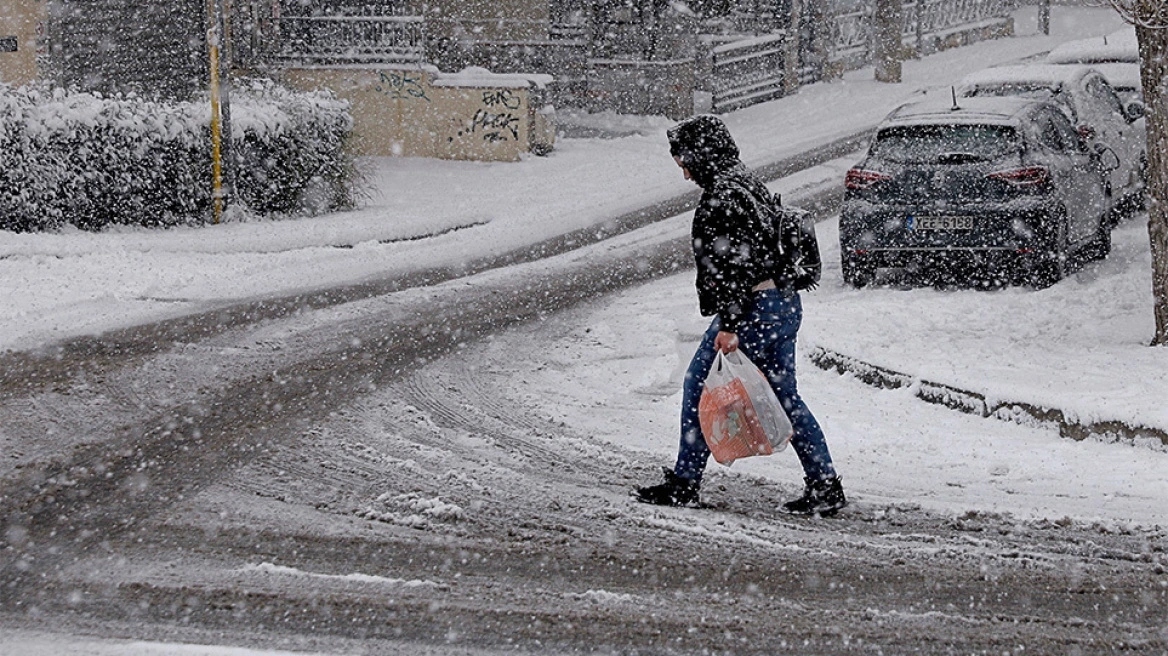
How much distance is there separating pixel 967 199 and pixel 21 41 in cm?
1295

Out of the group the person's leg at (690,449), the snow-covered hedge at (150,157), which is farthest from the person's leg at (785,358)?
the snow-covered hedge at (150,157)

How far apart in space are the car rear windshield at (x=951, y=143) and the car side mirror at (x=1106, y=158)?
1.77 metres

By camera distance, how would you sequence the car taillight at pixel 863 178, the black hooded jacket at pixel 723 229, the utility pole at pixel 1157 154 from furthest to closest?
the car taillight at pixel 863 178 < the utility pole at pixel 1157 154 < the black hooded jacket at pixel 723 229

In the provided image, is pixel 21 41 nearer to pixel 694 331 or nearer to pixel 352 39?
pixel 352 39

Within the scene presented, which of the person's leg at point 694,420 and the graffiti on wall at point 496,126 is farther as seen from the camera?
the graffiti on wall at point 496,126

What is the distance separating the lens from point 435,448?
814cm

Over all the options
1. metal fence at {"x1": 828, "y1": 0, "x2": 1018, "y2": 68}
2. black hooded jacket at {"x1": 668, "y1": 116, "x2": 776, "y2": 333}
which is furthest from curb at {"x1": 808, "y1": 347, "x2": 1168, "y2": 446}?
metal fence at {"x1": 828, "y1": 0, "x2": 1018, "y2": 68}

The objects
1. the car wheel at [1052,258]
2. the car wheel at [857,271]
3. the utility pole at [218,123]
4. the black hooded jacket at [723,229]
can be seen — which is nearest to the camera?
the black hooded jacket at [723,229]

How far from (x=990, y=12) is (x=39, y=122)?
34702 millimetres

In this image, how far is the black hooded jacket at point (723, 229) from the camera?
263 inches

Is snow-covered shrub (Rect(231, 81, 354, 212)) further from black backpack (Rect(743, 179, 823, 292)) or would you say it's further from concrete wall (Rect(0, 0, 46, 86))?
black backpack (Rect(743, 179, 823, 292))

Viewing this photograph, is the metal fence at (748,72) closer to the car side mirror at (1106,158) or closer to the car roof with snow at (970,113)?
the car side mirror at (1106,158)

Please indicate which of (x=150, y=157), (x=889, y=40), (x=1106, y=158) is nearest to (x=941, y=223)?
(x=1106, y=158)

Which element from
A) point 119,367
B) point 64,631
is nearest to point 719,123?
point 64,631
